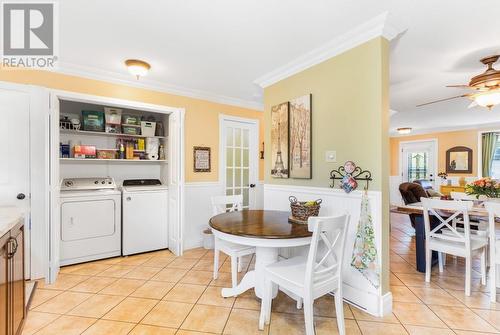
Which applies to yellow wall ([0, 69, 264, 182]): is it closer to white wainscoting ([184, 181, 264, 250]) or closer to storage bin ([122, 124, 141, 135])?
white wainscoting ([184, 181, 264, 250])

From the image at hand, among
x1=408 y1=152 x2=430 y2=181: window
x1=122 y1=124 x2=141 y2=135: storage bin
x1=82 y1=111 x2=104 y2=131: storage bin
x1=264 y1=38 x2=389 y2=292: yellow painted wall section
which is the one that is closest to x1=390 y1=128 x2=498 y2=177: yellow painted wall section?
x1=408 y1=152 x2=430 y2=181: window

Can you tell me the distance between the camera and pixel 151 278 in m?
2.66

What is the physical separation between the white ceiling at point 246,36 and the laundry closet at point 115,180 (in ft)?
2.07

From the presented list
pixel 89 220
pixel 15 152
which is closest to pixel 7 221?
pixel 15 152

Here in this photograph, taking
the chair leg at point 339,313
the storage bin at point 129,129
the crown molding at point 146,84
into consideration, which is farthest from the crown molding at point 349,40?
the storage bin at point 129,129

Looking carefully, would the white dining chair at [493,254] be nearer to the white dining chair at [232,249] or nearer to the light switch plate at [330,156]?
the light switch plate at [330,156]

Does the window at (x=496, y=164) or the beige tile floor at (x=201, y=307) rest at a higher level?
the window at (x=496, y=164)

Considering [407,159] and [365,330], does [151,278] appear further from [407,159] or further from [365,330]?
[407,159]

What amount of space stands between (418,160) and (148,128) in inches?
308

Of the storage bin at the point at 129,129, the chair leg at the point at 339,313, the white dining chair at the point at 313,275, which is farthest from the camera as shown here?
the storage bin at the point at 129,129

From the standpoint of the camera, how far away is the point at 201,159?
380 cm

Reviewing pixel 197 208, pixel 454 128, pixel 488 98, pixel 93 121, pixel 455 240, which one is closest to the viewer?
pixel 455 240

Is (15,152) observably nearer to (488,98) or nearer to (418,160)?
(488,98)

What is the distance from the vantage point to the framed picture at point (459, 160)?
21.2 ft
